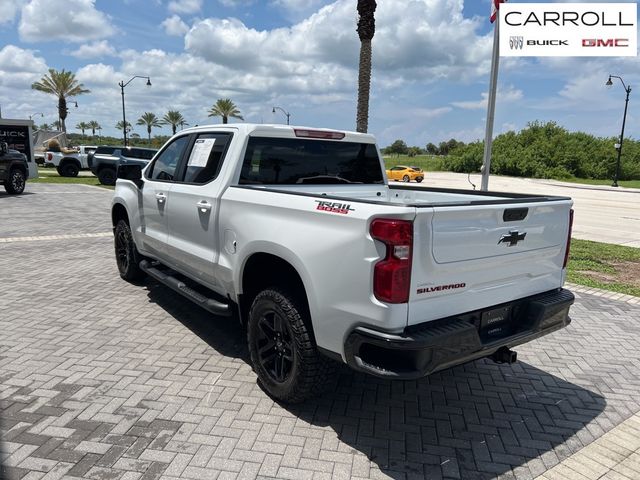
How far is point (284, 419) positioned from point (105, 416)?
3.95 feet

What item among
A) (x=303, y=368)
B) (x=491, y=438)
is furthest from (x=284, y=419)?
(x=491, y=438)

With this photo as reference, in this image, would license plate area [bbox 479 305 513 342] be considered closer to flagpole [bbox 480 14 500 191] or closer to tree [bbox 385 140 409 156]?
flagpole [bbox 480 14 500 191]

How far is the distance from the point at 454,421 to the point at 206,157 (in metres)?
2.96

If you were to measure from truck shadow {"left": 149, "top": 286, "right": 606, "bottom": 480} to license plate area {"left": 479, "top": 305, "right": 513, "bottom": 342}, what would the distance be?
2.26 feet

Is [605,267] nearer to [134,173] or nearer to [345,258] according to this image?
[345,258]

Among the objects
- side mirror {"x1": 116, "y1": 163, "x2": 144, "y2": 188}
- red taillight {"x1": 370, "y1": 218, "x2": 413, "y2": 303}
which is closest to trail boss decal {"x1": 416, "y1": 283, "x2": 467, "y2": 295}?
red taillight {"x1": 370, "y1": 218, "x2": 413, "y2": 303}

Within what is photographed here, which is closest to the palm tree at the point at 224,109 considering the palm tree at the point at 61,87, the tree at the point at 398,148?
the palm tree at the point at 61,87

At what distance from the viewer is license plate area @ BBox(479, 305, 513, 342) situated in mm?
3006

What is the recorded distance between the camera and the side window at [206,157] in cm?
413

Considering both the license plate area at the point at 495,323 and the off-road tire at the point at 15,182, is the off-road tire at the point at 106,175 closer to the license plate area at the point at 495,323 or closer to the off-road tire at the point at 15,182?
the off-road tire at the point at 15,182

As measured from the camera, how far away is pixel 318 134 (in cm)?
430

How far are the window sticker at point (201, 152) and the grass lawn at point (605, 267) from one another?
18.9 feet

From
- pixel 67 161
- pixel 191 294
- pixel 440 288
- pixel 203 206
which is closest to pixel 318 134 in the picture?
pixel 203 206

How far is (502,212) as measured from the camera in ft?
9.47
